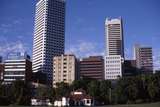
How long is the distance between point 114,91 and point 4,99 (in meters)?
31.3

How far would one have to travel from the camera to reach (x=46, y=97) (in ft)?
409

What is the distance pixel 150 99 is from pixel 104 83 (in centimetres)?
1700

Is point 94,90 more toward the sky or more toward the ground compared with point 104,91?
more toward the sky

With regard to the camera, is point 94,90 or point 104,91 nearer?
point 104,91

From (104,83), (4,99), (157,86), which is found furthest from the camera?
(104,83)

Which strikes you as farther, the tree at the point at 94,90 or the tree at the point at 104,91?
the tree at the point at 94,90

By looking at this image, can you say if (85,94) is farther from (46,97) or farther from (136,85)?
(136,85)

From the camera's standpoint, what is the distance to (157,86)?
107 metres

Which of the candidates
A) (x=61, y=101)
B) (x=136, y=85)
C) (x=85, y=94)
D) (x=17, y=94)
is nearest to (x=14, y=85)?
(x=17, y=94)

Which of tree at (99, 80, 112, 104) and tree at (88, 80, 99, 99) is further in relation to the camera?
tree at (88, 80, 99, 99)

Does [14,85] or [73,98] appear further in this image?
[73,98]

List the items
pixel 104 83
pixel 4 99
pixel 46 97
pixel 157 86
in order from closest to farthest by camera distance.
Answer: pixel 4 99
pixel 157 86
pixel 104 83
pixel 46 97

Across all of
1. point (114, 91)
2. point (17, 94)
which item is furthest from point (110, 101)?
point (17, 94)

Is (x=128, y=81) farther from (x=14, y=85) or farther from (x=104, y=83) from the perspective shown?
(x=14, y=85)
